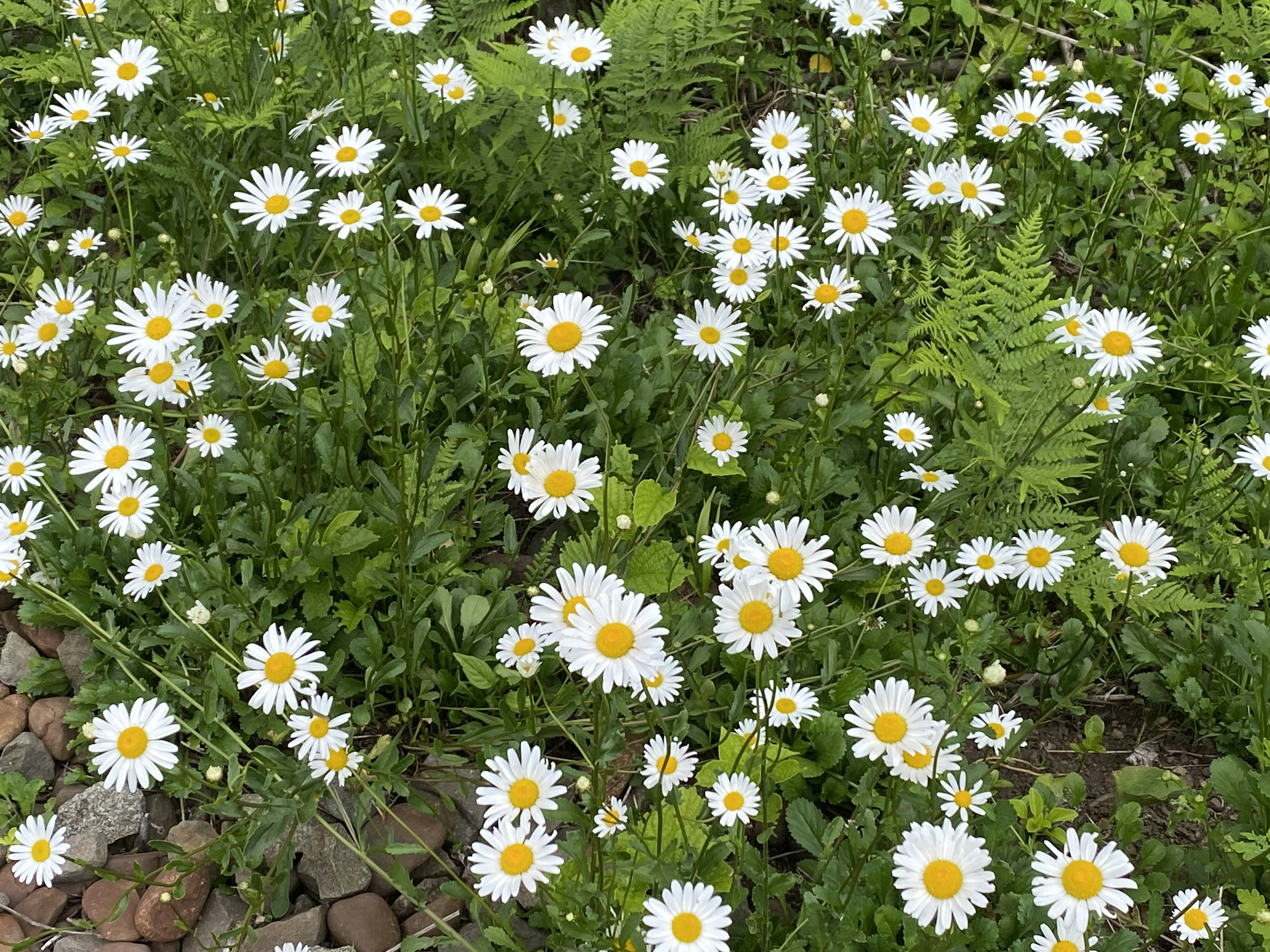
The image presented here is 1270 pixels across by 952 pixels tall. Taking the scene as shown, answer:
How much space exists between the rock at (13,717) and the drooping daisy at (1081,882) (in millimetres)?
2416

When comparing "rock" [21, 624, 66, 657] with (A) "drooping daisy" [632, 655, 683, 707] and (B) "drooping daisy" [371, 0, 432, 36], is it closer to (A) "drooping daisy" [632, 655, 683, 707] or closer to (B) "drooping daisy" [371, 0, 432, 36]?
(A) "drooping daisy" [632, 655, 683, 707]

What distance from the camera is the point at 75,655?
2.69m

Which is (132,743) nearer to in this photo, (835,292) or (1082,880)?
(1082,880)

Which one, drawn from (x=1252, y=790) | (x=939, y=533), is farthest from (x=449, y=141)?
(x=1252, y=790)

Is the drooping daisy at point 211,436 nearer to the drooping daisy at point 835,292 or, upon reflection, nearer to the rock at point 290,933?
the rock at point 290,933

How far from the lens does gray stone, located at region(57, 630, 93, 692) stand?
8.80ft

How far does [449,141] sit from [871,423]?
1.95 metres

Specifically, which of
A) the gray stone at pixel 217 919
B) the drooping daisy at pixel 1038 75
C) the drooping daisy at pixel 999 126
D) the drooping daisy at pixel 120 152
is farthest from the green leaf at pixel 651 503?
the drooping daisy at pixel 1038 75

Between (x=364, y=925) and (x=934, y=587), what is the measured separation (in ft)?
5.17

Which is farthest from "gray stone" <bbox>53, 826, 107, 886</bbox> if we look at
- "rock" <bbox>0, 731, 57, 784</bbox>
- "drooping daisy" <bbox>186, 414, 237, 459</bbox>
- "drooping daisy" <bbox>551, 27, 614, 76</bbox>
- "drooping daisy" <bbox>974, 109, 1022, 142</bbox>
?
"drooping daisy" <bbox>974, 109, 1022, 142</bbox>

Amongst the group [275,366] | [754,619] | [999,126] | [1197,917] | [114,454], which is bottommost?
[1197,917]

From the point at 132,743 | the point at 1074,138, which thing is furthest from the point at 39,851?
the point at 1074,138

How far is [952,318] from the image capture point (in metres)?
3.09

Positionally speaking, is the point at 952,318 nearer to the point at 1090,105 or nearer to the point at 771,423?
the point at 771,423
